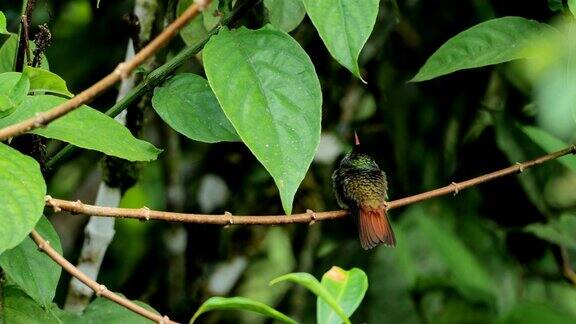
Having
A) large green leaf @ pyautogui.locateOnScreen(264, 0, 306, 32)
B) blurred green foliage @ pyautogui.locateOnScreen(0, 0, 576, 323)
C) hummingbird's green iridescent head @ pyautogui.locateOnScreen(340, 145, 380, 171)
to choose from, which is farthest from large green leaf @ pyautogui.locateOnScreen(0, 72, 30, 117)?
blurred green foliage @ pyautogui.locateOnScreen(0, 0, 576, 323)

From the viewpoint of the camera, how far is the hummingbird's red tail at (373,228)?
155cm

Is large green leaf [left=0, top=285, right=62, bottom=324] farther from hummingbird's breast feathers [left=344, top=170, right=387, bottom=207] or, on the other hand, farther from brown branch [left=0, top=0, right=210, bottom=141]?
hummingbird's breast feathers [left=344, top=170, right=387, bottom=207]

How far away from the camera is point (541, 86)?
4.31 ft

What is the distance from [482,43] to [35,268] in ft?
2.46

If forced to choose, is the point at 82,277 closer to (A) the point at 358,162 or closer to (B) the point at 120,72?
(B) the point at 120,72

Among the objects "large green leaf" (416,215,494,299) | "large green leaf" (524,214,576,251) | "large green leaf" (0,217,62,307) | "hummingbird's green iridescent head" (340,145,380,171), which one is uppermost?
Result: "large green leaf" (0,217,62,307)

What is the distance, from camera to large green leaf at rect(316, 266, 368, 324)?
102 centimetres

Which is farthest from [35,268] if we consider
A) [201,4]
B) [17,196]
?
[201,4]

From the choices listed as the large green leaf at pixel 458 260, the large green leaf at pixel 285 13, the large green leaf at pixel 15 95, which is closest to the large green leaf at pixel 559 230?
the large green leaf at pixel 458 260

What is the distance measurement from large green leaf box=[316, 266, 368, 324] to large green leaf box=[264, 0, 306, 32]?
51cm

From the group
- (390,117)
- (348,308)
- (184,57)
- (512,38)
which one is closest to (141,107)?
(184,57)

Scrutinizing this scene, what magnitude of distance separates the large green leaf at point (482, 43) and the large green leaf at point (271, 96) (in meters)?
0.30

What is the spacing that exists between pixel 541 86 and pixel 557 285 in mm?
1590

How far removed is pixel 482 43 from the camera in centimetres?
146
